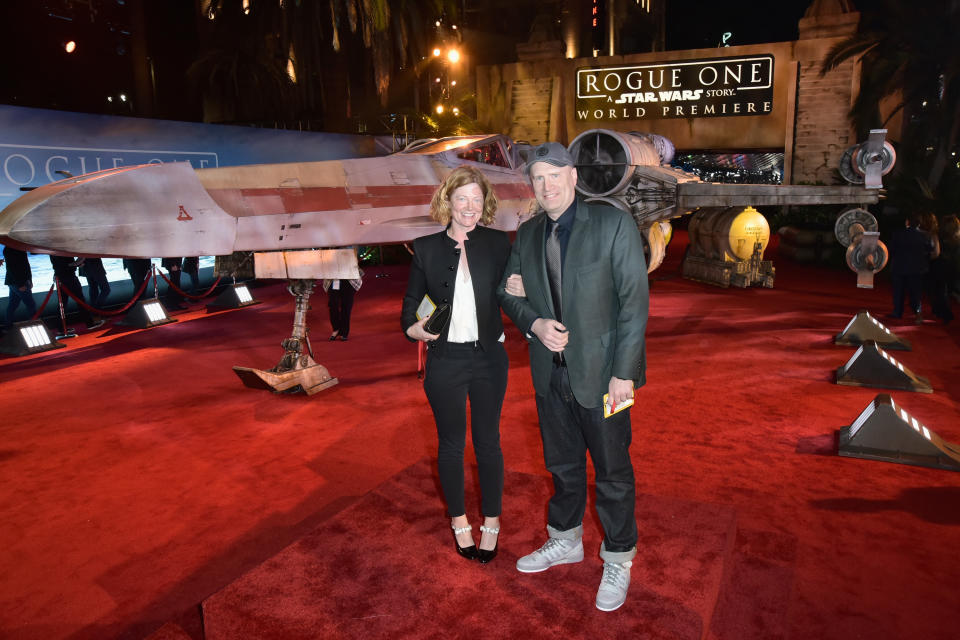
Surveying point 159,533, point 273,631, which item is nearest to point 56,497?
point 159,533

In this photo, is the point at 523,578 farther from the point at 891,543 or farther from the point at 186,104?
the point at 186,104

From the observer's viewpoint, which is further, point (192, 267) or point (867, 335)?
point (192, 267)

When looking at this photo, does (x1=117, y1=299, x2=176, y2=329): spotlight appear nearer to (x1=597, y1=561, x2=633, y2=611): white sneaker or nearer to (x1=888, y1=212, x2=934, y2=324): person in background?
(x1=597, y1=561, x2=633, y2=611): white sneaker

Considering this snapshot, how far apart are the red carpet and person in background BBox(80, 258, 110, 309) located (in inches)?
148

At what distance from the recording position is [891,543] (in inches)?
180

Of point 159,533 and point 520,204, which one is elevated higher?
point 520,204

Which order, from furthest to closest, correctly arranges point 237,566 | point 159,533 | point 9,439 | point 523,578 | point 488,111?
point 488,111
point 9,439
point 159,533
point 237,566
point 523,578

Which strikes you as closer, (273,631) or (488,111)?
(273,631)

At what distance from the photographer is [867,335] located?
33.6 feet

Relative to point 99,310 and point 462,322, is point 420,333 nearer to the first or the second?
point 462,322

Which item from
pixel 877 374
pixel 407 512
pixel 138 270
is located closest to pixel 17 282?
pixel 138 270

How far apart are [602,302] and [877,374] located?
22.0ft

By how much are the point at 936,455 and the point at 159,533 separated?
685 centimetres

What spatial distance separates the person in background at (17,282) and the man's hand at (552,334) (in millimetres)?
12108
